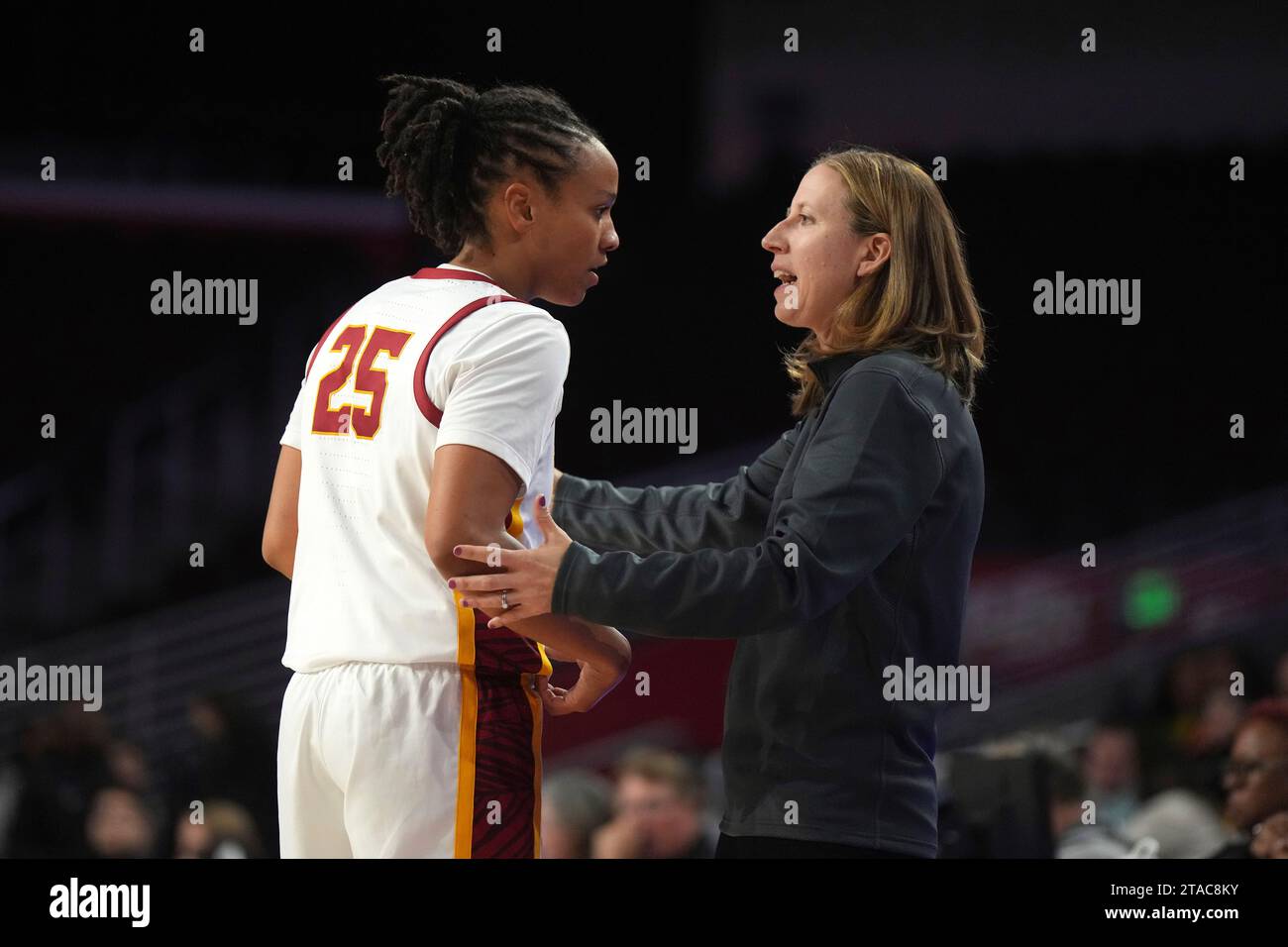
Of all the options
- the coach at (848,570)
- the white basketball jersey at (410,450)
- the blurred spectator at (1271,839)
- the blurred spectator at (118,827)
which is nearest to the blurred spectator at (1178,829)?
the blurred spectator at (1271,839)

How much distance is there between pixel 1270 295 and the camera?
320 inches

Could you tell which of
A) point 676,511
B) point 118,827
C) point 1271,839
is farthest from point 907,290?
point 118,827

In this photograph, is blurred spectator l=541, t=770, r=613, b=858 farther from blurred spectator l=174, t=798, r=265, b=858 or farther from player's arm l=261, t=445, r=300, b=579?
player's arm l=261, t=445, r=300, b=579

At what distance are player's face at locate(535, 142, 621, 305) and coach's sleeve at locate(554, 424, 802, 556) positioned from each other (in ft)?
1.75

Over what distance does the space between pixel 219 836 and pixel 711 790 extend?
202 cm

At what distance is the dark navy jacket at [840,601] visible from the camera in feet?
6.75

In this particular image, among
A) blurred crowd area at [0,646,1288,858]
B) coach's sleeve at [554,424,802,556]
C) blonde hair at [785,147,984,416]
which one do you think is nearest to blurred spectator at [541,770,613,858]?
blurred crowd area at [0,646,1288,858]

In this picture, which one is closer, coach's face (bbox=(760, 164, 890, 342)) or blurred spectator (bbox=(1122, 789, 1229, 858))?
coach's face (bbox=(760, 164, 890, 342))

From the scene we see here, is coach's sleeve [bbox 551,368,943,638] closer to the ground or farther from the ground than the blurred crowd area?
farther from the ground

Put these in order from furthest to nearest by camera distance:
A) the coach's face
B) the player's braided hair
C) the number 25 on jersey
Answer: the coach's face, the player's braided hair, the number 25 on jersey

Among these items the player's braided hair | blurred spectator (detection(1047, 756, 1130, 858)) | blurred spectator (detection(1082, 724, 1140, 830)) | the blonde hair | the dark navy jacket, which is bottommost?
blurred spectator (detection(1082, 724, 1140, 830))

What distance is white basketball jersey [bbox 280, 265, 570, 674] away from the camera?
197 cm

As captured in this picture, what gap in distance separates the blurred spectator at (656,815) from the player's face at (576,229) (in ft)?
6.06

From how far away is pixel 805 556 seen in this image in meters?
2.06
